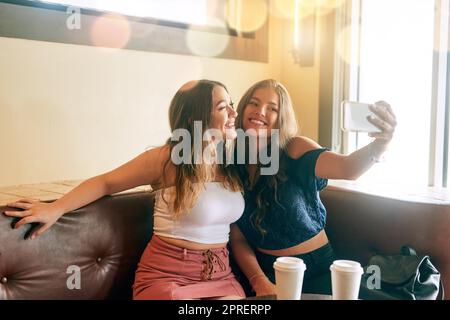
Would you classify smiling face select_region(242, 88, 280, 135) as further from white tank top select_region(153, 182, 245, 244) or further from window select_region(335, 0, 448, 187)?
window select_region(335, 0, 448, 187)

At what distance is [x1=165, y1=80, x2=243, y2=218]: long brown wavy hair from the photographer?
1.56 m

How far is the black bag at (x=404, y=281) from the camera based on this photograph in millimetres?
1354

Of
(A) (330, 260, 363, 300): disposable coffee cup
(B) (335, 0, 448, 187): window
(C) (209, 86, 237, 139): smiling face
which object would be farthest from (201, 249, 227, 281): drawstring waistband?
(B) (335, 0, 448, 187): window

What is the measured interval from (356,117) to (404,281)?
0.51 meters

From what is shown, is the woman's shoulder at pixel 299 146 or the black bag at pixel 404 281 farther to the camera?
the woman's shoulder at pixel 299 146

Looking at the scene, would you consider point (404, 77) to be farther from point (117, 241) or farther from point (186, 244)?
point (117, 241)

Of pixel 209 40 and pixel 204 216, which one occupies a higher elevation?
pixel 209 40

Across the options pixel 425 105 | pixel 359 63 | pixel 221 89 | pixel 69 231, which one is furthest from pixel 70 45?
pixel 425 105

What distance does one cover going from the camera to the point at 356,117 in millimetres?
1298

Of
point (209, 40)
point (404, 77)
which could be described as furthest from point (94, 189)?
point (404, 77)

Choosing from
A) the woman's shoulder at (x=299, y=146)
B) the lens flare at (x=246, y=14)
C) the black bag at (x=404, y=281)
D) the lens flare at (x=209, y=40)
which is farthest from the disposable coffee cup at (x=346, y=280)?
the lens flare at (x=246, y=14)

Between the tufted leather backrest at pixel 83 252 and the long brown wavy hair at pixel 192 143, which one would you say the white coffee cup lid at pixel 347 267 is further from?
the tufted leather backrest at pixel 83 252

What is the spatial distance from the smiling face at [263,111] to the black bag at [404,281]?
2.01 feet

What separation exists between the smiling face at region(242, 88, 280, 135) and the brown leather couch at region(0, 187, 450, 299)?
449 mm
